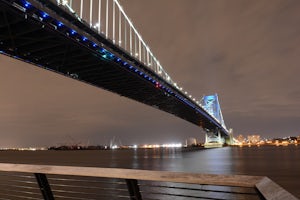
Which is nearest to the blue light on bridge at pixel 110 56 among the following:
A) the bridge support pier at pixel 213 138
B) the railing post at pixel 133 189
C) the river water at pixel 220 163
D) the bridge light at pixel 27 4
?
the bridge light at pixel 27 4

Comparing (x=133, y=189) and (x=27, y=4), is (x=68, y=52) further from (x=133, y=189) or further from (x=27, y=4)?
(x=133, y=189)

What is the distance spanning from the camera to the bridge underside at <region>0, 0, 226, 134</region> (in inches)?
867

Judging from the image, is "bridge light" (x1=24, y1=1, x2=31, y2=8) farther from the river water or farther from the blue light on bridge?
the river water

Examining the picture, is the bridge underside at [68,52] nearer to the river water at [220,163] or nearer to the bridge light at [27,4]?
the bridge light at [27,4]

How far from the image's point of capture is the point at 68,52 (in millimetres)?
28688

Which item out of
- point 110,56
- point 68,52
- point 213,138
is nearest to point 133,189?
point 68,52

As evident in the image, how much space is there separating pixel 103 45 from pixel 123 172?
26502 mm

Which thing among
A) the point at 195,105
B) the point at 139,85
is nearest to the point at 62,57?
the point at 139,85

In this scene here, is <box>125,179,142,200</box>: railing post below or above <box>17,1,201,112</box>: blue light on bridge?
below

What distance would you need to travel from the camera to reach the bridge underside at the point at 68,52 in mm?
22020

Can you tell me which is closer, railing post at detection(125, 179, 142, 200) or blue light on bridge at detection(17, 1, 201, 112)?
railing post at detection(125, 179, 142, 200)

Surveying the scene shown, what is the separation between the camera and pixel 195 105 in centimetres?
5712

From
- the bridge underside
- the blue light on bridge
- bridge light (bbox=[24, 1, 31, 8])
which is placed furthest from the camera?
the bridge underside

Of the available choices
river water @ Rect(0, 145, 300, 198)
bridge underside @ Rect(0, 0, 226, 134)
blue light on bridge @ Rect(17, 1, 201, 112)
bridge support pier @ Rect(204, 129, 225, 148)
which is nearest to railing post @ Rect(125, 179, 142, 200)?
river water @ Rect(0, 145, 300, 198)
